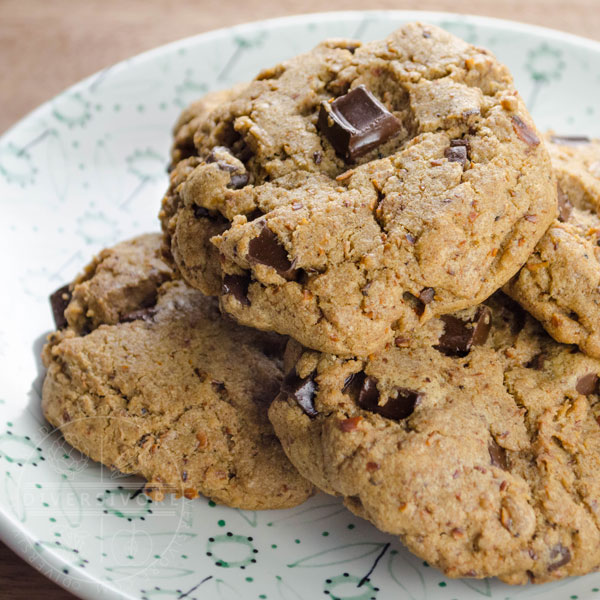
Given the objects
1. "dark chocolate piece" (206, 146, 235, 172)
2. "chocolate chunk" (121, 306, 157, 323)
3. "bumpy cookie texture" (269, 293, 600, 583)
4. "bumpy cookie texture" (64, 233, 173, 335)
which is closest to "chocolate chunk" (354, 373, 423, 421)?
"bumpy cookie texture" (269, 293, 600, 583)

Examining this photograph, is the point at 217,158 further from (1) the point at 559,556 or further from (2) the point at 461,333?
(1) the point at 559,556

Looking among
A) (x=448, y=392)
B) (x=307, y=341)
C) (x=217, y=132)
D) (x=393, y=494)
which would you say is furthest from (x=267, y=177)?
(x=393, y=494)

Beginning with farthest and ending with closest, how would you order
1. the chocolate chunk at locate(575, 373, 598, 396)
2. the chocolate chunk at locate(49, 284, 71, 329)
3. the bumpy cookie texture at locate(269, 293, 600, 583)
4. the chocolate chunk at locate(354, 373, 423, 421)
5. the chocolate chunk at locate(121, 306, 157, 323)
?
the chocolate chunk at locate(49, 284, 71, 329) → the chocolate chunk at locate(121, 306, 157, 323) → the chocolate chunk at locate(575, 373, 598, 396) → the chocolate chunk at locate(354, 373, 423, 421) → the bumpy cookie texture at locate(269, 293, 600, 583)

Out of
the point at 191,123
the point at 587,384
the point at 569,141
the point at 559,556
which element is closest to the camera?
the point at 559,556

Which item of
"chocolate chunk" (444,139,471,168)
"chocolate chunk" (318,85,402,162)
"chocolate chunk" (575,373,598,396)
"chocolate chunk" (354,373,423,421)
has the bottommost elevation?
"chocolate chunk" (575,373,598,396)

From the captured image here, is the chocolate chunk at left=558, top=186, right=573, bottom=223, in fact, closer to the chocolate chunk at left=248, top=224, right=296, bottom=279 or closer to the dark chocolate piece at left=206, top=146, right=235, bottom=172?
the chocolate chunk at left=248, top=224, right=296, bottom=279

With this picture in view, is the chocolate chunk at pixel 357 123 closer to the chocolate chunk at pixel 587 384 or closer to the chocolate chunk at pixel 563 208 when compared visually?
the chocolate chunk at pixel 563 208

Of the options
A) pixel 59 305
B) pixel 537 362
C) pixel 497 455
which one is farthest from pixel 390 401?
pixel 59 305

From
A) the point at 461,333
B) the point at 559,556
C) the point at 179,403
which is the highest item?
the point at 461,333
